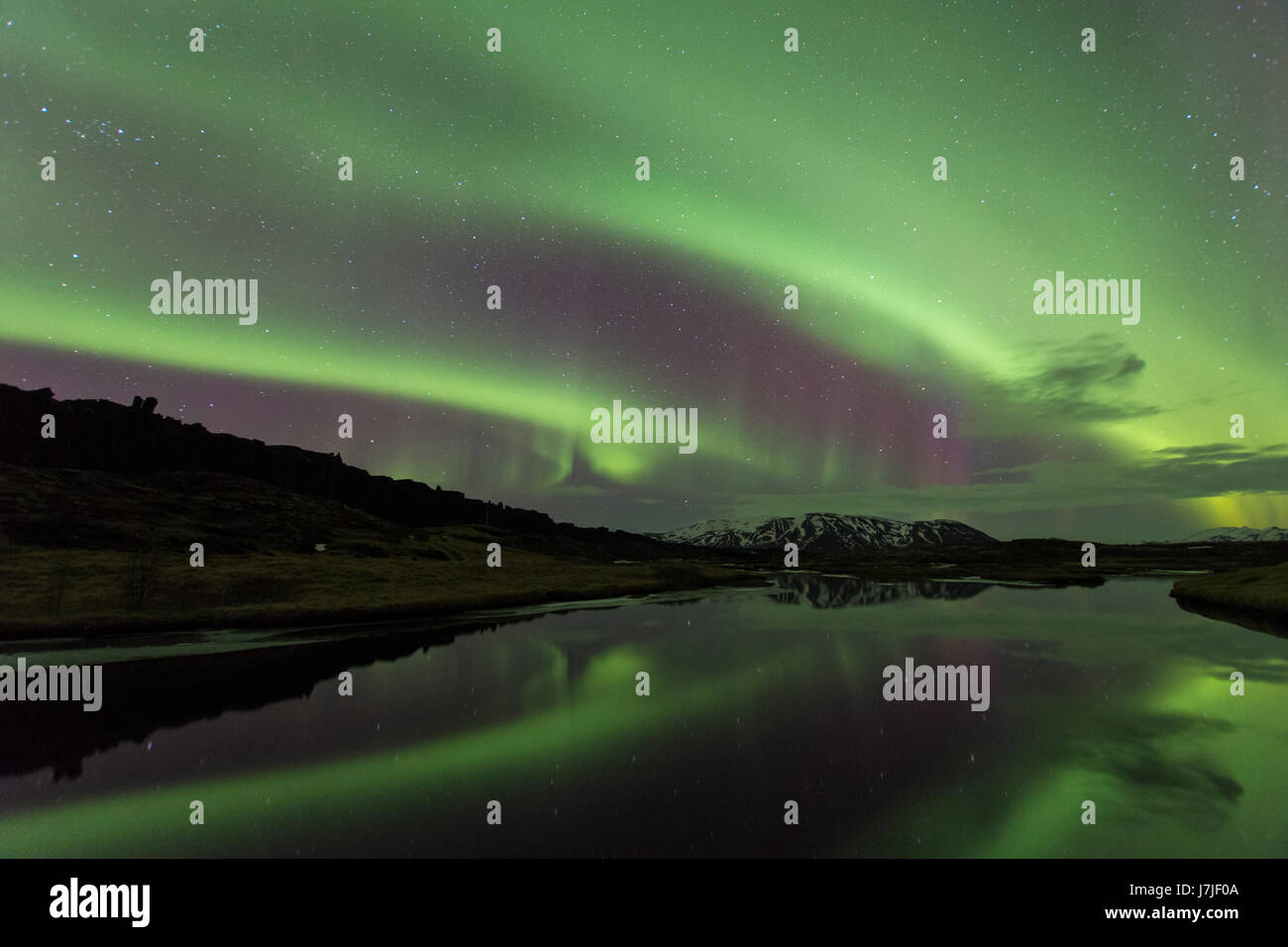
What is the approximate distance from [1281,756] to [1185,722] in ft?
9.30

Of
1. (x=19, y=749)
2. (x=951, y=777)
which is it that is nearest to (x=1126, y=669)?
(x=951, y=777)

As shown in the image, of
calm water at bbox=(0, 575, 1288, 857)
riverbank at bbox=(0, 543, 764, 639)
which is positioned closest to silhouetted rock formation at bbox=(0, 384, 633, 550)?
riverbank at bbox=(0, 543, 764, 639)

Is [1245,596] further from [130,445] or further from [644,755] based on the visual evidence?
[130,445]

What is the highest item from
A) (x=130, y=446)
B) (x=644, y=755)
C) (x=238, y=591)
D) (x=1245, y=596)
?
(x=130, y=446)

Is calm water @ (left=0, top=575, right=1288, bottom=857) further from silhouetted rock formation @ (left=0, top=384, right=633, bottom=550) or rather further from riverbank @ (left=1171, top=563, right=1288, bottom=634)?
silhouetted rock formation @ (left=0, top=384, right=633, bottom=550)

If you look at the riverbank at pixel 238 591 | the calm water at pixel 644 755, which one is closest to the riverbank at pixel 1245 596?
the calm water at pixel 644 755

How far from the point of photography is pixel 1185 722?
17.1 m

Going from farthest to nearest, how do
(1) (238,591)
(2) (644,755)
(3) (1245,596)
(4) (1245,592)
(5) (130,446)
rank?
(5) (130,446) → (4) (1245,592) → (3) (1245,596) → (1) (238,591) → (2) (644,755)

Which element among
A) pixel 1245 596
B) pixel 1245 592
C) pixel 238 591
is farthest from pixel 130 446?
pixel 1245 592

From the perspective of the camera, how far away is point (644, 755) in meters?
14.8

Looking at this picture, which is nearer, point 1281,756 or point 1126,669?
point 1281,756
